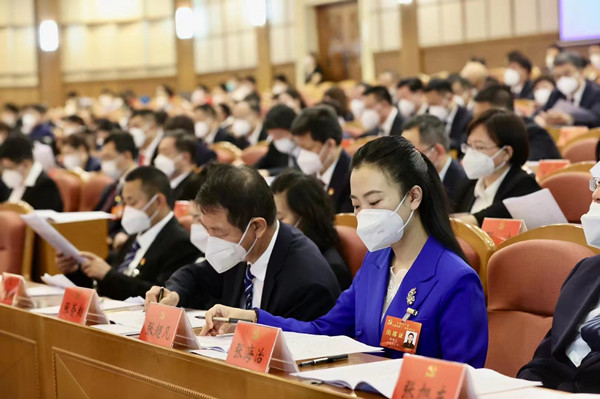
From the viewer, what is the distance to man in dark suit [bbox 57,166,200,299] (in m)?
3.56

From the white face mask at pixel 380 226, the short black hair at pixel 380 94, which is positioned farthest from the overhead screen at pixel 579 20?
the white face mask at pixel 380 226

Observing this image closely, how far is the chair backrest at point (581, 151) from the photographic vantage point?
5316 millimetres

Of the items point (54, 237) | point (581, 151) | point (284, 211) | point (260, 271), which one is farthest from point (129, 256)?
point (581, 151)

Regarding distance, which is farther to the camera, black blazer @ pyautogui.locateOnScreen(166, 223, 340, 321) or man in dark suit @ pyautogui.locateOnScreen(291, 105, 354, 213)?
man in dark suit @ pyautogui.locateOnScreen(291, 105, 354, 213)

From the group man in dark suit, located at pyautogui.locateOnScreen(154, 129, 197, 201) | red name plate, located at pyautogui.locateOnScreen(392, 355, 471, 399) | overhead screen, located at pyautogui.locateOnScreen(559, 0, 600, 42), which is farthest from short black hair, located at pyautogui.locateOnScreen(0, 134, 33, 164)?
overhead screen, located at pyautogui.locateOnScreen(559, 0, 600, 42)

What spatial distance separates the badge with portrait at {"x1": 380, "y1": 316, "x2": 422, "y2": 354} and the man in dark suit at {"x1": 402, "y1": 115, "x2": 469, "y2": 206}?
96.9 inches

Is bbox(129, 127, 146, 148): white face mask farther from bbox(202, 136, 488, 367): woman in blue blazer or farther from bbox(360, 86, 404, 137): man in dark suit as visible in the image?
bbox(202, 136, 488, 367): woman in blue blazer

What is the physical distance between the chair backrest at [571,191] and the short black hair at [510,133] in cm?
20

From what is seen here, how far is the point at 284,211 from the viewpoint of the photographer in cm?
335

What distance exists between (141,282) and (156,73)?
1775 cm

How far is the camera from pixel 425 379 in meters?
1.52

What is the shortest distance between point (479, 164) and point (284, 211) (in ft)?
3.52

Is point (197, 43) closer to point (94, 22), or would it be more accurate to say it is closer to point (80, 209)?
point (94, 22)

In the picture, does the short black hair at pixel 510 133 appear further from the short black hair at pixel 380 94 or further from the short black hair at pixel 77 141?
the short black hair at pixel 77 141
